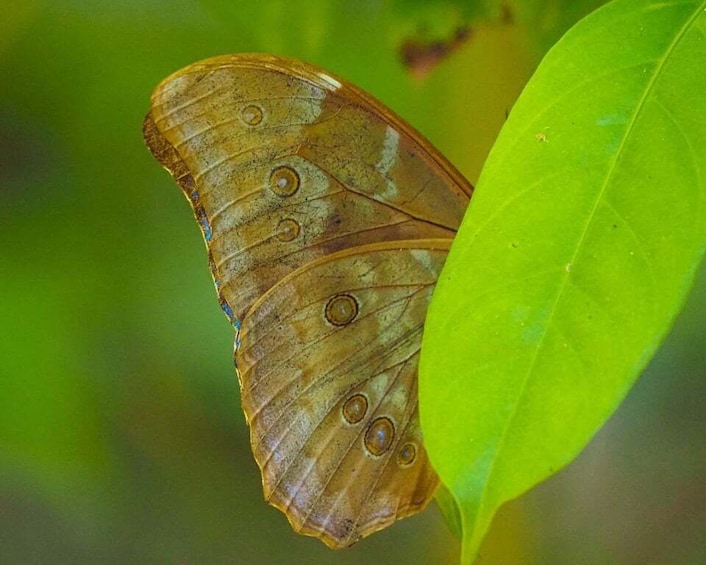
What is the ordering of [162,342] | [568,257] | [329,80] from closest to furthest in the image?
[568,257] → [329,80] → [162,342]

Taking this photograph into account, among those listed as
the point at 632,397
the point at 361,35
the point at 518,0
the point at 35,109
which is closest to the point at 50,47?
the point at 35,109

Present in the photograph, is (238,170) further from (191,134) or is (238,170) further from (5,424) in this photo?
(5,424)

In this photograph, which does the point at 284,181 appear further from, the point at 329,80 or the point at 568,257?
the point at 568,257

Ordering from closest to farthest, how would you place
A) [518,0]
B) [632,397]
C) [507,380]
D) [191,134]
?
[507,380] < [191,134] < [518,0] < [632,397]

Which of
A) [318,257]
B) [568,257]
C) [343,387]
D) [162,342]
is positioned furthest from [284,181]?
[162,342]

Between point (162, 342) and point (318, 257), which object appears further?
point (162, 342)

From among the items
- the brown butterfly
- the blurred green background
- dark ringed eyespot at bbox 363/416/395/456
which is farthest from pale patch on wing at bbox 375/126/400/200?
the blurred green background
